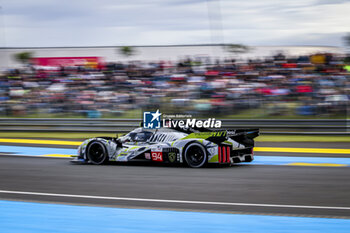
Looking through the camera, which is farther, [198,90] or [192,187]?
[198,90]

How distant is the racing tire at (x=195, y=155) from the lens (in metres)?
10.1

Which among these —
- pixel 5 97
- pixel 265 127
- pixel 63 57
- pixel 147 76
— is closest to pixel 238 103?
pixel 265 127

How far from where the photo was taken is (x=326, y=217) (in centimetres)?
591

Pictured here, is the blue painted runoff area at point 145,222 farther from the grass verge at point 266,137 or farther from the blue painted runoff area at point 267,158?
the grass verge at point 266,137

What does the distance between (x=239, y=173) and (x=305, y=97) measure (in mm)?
7526

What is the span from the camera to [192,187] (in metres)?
8.07

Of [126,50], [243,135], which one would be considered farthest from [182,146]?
[126,50]

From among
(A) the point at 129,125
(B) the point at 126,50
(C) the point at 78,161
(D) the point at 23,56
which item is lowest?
(C) the point at 78,161

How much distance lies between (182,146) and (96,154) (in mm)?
2286

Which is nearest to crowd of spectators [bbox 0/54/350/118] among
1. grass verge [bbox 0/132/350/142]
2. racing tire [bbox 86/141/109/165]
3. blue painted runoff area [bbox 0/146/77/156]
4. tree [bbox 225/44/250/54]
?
grass verge [bbox 0/132/350/142]

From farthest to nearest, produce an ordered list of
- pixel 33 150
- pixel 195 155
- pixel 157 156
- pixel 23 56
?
pixel 23 56
pixel 33 150
pixel 157 156
pixel 195 155

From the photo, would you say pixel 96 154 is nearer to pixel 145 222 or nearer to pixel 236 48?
pixel 145 222

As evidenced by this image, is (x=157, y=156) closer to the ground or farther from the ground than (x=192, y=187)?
farther from the ground

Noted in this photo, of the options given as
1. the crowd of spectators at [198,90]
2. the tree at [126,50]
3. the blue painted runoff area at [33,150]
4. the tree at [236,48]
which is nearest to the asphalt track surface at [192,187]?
the blue painted runoff area at [33,150]
